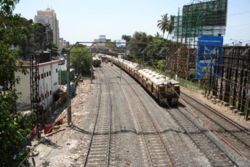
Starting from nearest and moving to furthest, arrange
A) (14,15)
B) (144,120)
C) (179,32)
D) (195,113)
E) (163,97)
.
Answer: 1. (14,15)
2. (144,120)
3. (195,113)
4. (163,97)
5. (179,32)

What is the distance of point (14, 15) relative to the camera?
6703 millimetres

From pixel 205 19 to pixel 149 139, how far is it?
40.2m

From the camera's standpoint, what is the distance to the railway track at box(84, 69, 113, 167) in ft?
43.4

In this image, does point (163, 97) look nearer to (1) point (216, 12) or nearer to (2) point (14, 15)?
(2) point (14, 15)

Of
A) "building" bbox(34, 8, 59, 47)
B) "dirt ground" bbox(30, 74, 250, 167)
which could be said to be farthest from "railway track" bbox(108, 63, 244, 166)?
"building" bbox(34, 8, 59, 47)

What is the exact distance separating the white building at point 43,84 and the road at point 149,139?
5.65 meters

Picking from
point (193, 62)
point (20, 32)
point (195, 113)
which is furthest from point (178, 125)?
point (193, 62)

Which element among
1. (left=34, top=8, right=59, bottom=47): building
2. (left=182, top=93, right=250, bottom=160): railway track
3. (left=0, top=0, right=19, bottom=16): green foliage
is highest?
(left=34, top=8, right=59, bottom=47): building

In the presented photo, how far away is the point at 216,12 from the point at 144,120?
3734cm

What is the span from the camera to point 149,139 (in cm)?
1608

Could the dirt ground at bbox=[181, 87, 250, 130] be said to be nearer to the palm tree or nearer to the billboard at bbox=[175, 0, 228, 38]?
the billboard at bbox=[175, 0, 228, 38]

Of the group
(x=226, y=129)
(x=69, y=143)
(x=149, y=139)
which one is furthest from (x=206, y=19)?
(x=69, y=143)

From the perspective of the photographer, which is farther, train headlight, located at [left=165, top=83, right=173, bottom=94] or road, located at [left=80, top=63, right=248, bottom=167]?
train headlight, located at [left=165, top=83, right=173, bottom=94]

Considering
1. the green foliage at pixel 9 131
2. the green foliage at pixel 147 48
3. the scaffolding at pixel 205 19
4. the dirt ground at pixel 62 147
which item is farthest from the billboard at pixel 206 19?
the green foliage at pixel 9 131
